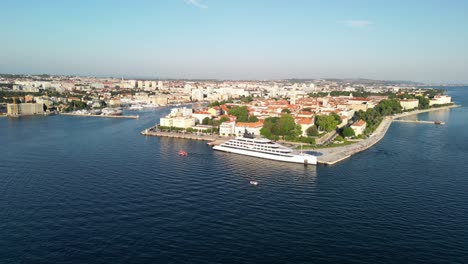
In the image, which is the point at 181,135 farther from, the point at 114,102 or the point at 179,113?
the point at 114,102

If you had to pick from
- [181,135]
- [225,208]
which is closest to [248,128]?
[181,135]

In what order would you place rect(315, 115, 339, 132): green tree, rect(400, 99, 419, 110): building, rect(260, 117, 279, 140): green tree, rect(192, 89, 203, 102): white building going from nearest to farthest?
1. rect(260, 117, 279, 140): green tree
2. rect(315, 115, 339, 132): green tree
3. rect(400, 99, 419, 110): building
4. rect(192, 89, 203, 102): white building

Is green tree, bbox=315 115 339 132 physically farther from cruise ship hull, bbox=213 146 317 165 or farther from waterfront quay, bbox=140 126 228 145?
cruise ship hull, bbox=213 146 317 165

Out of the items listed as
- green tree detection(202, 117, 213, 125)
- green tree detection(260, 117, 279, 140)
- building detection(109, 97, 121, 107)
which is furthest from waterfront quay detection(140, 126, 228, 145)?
building detection(109, 97, 121, 107)

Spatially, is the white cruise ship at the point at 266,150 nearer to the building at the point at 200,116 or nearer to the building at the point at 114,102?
the building at the point at 200,116

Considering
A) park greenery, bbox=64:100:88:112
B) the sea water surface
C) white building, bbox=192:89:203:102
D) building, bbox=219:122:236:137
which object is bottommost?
the sea water surface

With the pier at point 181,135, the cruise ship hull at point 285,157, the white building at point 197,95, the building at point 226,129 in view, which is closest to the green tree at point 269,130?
the building at point 226,129
